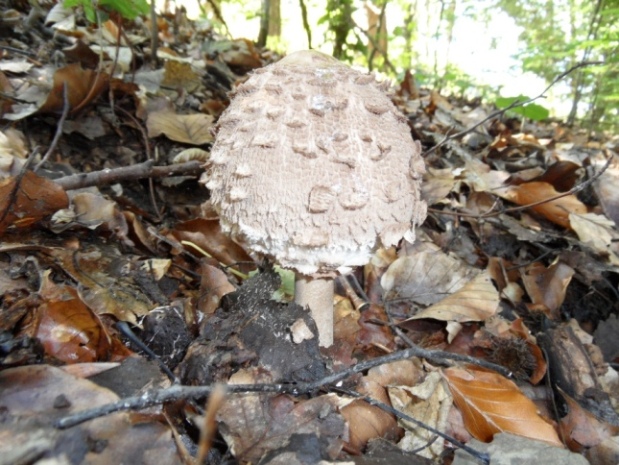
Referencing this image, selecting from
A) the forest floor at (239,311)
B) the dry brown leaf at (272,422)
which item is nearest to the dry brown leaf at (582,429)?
the forest floor at (239,311)

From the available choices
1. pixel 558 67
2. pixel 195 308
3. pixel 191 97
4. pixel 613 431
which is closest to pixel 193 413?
pixel 195 308

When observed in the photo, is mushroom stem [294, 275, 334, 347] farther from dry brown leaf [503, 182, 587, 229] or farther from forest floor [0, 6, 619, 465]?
dry brown leaf [503, 182, 587, 229]

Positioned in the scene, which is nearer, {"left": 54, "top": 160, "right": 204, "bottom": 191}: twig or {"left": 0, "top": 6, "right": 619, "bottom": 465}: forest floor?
{"left": 0, "top": 6, "right": 619, "bottom": 465}: forest floor

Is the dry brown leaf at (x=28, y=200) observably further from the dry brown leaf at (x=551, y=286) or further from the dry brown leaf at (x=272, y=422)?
the dry brown leaf at (x=551, y=286)

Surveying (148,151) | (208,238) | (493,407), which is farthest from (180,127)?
(493,407)

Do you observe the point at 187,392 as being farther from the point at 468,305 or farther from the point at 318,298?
the point at 468,305

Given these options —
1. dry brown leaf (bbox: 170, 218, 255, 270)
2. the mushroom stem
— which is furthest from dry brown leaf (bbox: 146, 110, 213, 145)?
the mushroom stem

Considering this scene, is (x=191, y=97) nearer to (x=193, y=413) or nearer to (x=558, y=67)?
(x=193, y=413)

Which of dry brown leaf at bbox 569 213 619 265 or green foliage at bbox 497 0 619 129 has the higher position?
green foliage at bbox 497 0 619 129
